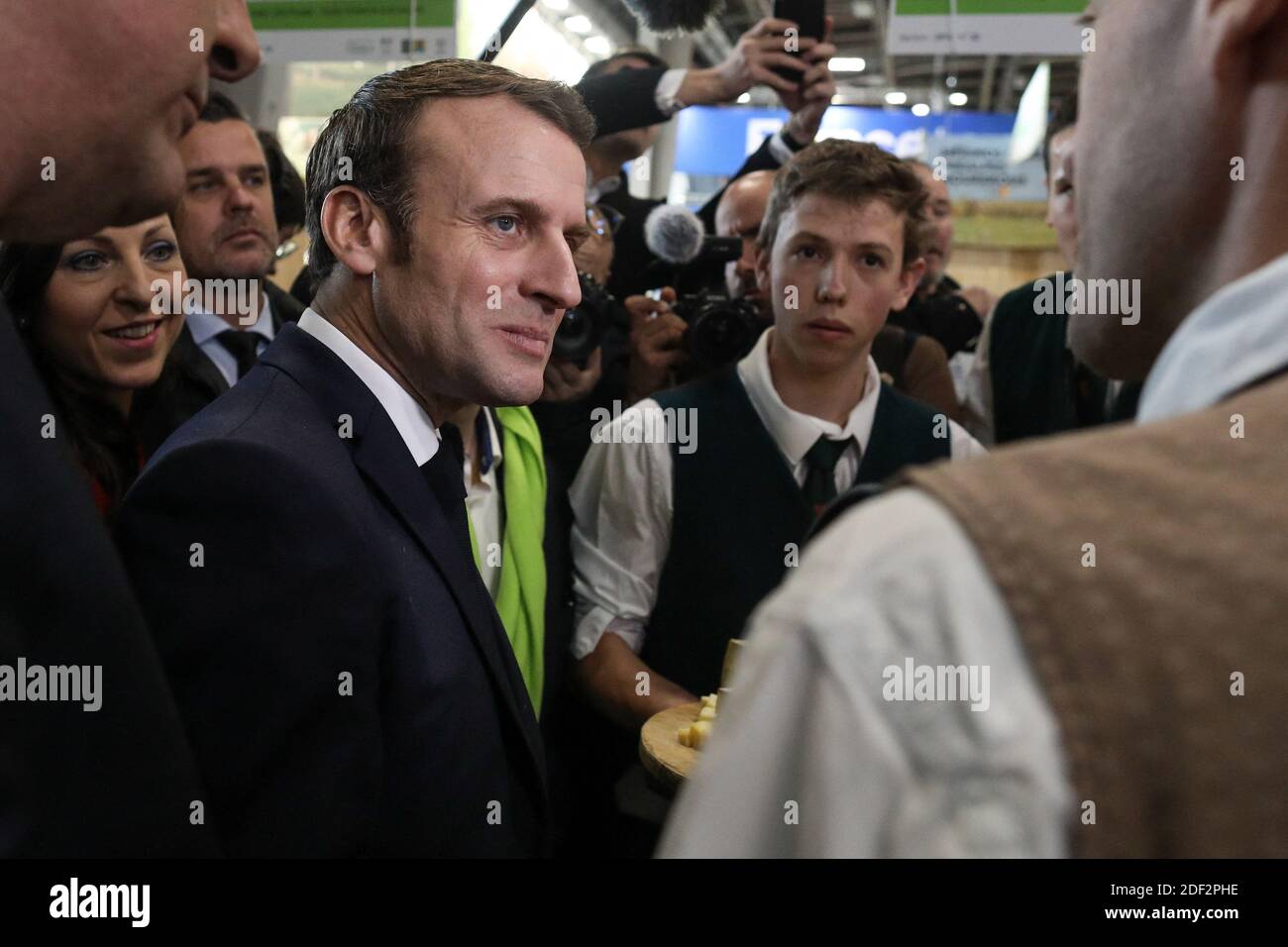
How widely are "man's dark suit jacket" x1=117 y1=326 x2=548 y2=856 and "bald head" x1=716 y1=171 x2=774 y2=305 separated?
1504mm

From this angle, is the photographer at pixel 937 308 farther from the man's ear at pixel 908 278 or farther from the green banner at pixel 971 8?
the man's ear at pixel 908 278

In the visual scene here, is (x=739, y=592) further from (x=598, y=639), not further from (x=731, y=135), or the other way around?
(x=731, y=135)

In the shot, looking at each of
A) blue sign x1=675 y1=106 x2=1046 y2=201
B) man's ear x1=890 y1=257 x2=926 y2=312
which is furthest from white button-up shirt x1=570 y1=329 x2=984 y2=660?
blue sign x1=675 y1=106 x2=1046 y2=201

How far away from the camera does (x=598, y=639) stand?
1.95m

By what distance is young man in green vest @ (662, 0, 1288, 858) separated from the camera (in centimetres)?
36

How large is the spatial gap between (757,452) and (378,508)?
0.96 metres

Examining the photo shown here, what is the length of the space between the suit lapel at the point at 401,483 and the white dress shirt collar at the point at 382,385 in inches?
3.0

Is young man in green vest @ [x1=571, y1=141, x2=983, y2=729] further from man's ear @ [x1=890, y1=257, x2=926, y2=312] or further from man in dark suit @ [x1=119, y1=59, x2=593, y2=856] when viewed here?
man in dark suit @ [x1=119, y1=59, x2=593, y2=856]

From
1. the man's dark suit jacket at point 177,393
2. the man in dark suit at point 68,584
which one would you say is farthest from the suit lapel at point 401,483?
the man's dark suit jacket at point 177,393

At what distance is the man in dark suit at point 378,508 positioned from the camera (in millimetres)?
972

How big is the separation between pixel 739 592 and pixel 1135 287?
1.33 meters

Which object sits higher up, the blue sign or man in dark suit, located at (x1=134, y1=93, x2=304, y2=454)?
the blue sign

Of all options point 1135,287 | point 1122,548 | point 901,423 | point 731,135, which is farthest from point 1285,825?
point 731,135
